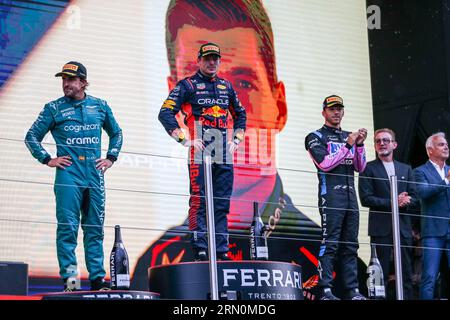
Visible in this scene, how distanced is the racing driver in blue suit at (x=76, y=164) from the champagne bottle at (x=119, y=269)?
273mm

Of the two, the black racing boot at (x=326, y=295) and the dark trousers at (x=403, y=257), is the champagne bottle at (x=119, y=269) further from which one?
the dark trousers at (x=403, y=257)

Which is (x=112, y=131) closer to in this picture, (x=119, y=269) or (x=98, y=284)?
(x=98, y=284)

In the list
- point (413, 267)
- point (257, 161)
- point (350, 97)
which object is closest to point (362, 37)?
point (350, 97)

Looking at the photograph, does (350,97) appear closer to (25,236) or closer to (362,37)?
(362,37)

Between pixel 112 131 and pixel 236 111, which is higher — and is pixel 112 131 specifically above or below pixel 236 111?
below

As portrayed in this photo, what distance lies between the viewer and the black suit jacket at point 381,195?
5.95 metres

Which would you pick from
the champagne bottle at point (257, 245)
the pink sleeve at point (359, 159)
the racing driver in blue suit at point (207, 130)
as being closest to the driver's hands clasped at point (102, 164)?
the racing driver in blue suit at point (207, 130)

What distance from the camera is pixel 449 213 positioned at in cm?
588

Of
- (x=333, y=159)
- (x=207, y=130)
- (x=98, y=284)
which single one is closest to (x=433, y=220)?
(x=333, y=159)

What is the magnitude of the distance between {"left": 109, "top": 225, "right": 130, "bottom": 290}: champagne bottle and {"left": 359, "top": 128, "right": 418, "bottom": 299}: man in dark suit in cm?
176

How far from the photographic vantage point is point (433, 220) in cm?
586

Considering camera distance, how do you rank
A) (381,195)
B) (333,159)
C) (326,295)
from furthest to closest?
(381,195), (333,159), (326,295)

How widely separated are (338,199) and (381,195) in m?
0.58
